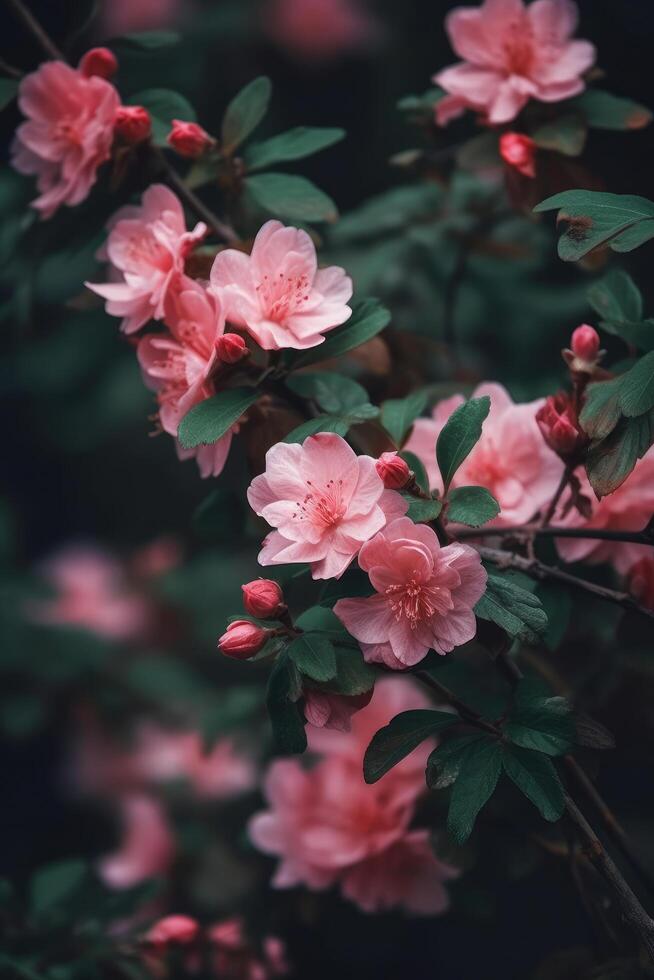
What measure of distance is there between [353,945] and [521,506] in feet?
1.96

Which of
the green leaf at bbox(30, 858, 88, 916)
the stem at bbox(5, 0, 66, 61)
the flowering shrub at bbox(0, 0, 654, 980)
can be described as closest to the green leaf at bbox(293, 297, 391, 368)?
the flowering shrub at bbox(0, 0, 654, 980)

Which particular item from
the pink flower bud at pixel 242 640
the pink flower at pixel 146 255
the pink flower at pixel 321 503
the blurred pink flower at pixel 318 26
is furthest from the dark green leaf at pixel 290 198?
the blurred pink flower at pixel 318 26

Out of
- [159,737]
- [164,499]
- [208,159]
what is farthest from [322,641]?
[164,499]

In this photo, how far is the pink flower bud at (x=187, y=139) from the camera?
3.14 ft

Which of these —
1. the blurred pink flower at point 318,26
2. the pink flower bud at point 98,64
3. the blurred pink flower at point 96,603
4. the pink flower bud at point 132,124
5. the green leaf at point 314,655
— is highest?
the pink flower bud at point 98,64

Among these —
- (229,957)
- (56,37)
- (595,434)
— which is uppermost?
(56,37)

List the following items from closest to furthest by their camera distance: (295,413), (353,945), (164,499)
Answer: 1. (295,413)
2. (353,945)
3. (164,499)

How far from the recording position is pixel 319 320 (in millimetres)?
852

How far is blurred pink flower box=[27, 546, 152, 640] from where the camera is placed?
1723 mm

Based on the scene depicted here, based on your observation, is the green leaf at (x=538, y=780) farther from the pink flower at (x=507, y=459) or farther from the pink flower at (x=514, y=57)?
the pink flower at (x=514, y=57)

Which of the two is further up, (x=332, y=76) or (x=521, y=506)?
(x=521, y=506)

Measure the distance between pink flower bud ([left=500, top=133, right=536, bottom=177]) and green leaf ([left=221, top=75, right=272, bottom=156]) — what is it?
0.25m

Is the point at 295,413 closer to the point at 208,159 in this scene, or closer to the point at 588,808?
the point at 208,159

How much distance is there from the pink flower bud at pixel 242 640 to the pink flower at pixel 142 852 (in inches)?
30.2
